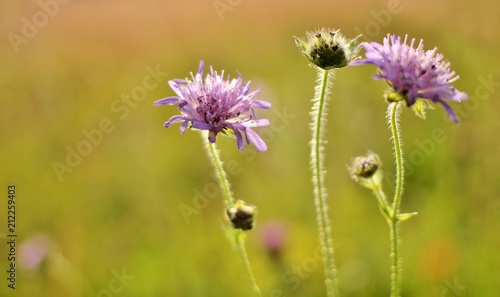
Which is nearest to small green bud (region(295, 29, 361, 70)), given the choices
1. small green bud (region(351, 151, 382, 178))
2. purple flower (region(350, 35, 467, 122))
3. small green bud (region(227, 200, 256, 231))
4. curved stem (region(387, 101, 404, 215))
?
purple flower (region(350, 35, 467, 122))

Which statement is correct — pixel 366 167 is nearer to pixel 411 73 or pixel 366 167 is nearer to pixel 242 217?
pixel 411 73

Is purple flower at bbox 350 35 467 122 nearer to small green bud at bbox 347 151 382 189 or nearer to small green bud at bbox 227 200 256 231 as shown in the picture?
small green bud at bbox 347 151 382 189

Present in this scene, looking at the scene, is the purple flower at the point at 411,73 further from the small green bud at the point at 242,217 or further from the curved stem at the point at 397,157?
the small green bud at the point at 242,217

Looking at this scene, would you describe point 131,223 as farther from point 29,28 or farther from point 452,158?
point 452,158

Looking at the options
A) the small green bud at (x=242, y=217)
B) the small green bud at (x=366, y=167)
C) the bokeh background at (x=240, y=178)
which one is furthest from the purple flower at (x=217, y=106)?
the bokeh background at (x=240, y=178)

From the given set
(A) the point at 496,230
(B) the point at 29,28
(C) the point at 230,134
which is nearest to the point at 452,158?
(A) the point at 496,230
